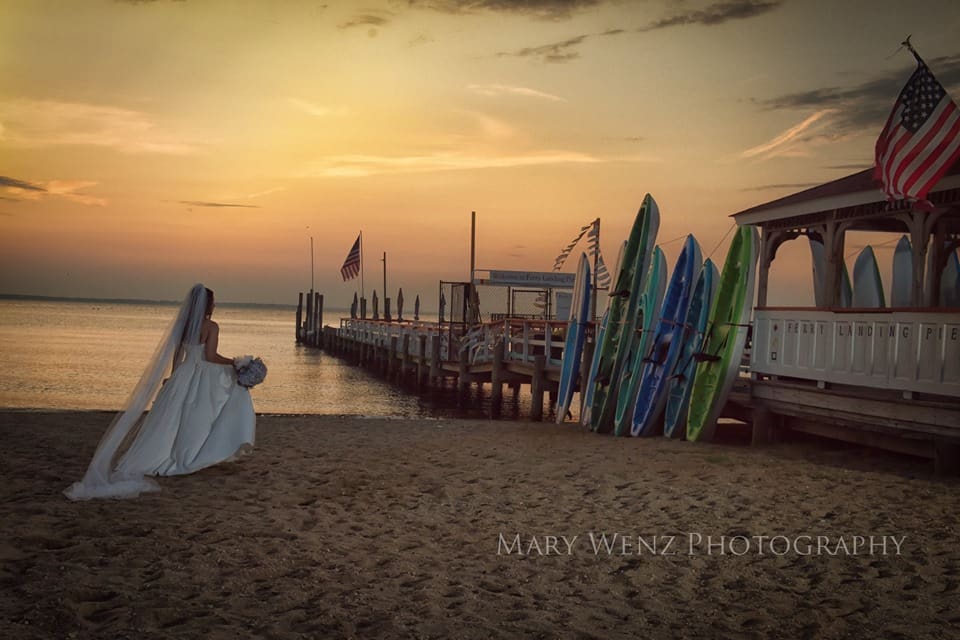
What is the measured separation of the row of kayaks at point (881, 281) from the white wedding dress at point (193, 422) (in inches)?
305

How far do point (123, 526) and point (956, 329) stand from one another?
7686 mm

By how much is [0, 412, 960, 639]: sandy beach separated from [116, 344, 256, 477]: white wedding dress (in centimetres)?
23

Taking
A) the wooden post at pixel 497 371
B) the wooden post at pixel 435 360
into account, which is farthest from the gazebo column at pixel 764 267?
the wooden post at pixel 435 360

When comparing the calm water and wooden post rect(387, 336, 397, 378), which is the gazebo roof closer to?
the calm water

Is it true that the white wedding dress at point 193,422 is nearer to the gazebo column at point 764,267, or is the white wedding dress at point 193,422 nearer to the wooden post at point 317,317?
the gazebo column at point 764,267

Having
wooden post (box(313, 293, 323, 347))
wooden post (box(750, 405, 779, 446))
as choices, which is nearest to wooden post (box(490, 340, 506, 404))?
wooden post (box(750, 405, 779, 446))

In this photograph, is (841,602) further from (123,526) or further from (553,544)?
(123,526)

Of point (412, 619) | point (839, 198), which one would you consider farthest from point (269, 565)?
point (839, 198)

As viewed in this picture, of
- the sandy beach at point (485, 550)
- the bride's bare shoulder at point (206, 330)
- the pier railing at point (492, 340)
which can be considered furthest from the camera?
the pier railing at point (492, 340)

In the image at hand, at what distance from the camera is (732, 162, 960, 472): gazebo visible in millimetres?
8453

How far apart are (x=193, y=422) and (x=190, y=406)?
0.17m

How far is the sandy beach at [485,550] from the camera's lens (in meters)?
4.30

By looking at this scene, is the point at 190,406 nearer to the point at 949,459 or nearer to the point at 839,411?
the point at 839,411

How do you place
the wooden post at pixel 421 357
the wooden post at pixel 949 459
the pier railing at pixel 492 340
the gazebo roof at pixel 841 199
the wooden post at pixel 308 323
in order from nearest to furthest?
the wooden post at pixel 949 459 < the gazebo roof at pixel 841 199 < the pier railing at pixel 492 340 < the wooden post at pixel 421 357 < the wooden post at pixel 308 323
